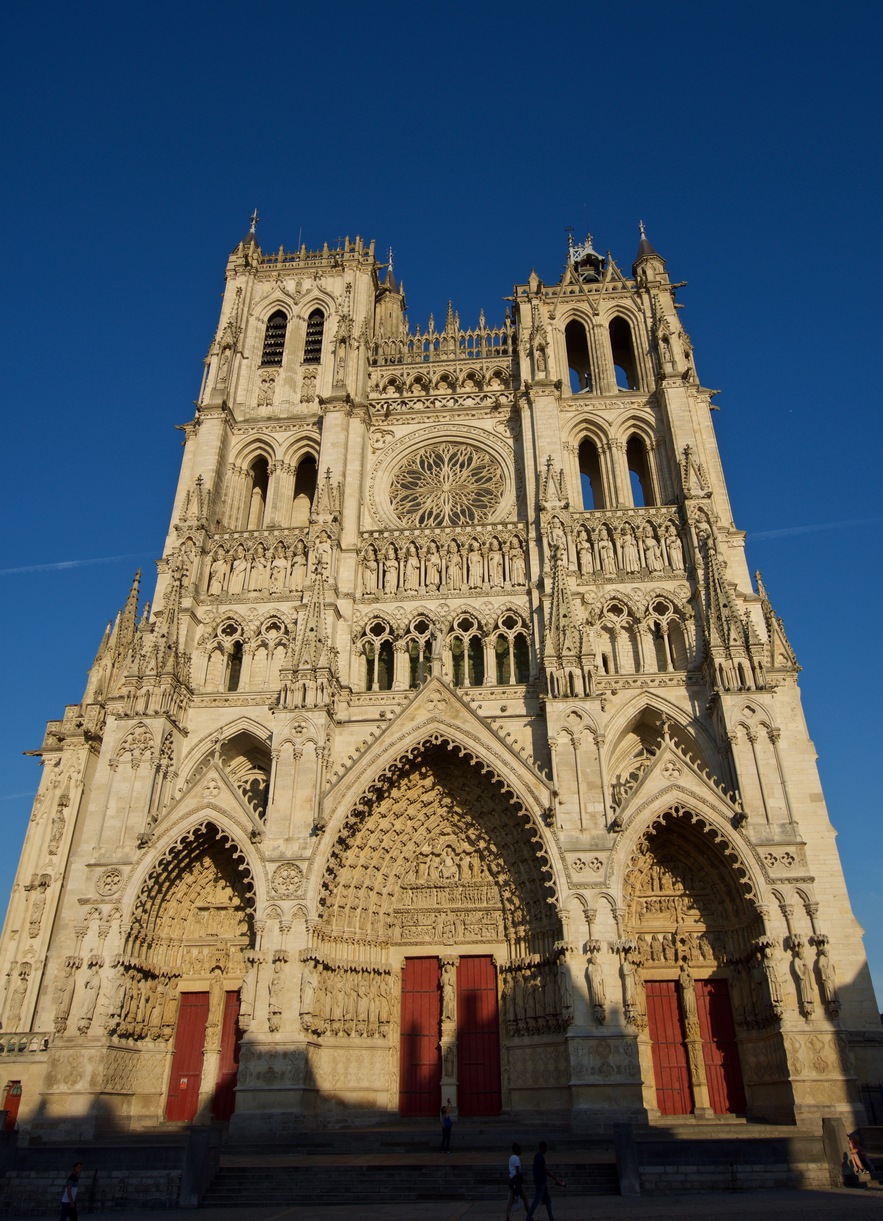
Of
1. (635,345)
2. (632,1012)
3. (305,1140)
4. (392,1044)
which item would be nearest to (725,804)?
(632,1012)

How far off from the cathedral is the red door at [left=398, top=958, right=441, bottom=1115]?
0.21ft

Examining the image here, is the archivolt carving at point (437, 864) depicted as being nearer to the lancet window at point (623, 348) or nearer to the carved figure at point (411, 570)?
the carved figure at point (411, 570)

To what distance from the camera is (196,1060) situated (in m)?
19.3

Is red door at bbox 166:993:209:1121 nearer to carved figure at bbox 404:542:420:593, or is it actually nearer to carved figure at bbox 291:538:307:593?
carved figure at bbox 291:538:307:593

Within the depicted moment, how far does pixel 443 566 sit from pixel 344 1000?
11.5 meters

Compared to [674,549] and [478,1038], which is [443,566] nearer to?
[674,549]

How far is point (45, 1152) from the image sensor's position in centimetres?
1322

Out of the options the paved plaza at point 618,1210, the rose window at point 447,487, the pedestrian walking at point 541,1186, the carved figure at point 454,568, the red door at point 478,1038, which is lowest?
the paved plaza at point 618,1210

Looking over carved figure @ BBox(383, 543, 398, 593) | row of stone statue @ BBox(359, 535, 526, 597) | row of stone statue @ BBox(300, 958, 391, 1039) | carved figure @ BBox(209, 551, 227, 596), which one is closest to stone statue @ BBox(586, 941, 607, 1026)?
row of stone statue @ BBox(300, 958, 391, 1039)

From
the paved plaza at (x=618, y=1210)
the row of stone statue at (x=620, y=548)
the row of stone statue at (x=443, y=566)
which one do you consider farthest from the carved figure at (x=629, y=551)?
the paved plaza at (x=618, y=1210)

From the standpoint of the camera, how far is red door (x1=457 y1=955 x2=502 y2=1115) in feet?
60.9

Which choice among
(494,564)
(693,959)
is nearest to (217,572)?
(494,564)

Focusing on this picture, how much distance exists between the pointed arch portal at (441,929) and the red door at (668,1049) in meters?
2.64

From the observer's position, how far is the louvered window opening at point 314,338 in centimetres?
3086
